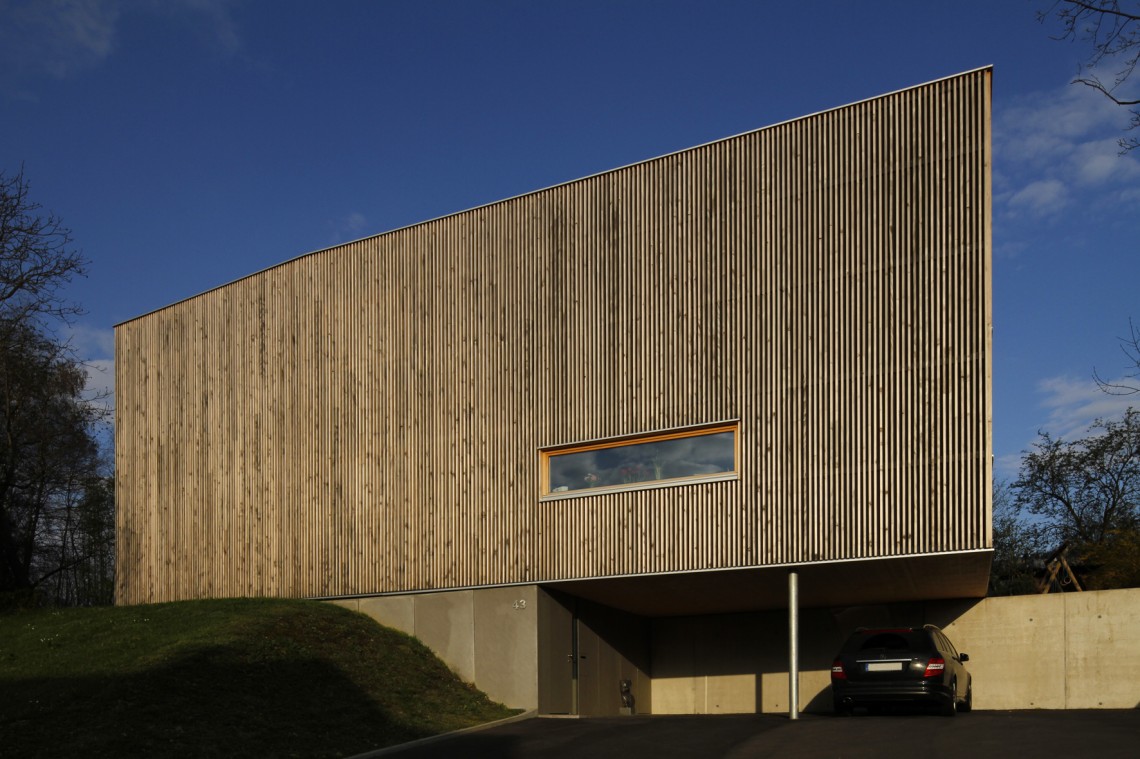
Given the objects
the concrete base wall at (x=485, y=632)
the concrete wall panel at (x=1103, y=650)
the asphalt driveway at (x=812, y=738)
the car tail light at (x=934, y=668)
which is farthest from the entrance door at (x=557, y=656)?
the concrete wall panel at (x=1103, y=650)

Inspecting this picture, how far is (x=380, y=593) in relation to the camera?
20.4 m

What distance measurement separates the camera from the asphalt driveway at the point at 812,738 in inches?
448

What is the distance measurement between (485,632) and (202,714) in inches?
229

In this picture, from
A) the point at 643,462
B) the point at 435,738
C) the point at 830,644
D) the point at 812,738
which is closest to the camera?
the point at 812,738

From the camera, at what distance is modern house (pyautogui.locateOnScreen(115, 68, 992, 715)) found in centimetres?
1567

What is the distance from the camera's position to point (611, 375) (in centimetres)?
1825

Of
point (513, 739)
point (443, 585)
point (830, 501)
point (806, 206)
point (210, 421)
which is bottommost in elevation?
point (513, 739)

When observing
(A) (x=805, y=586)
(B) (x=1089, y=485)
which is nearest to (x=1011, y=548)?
(B) (x=1089, y=485)

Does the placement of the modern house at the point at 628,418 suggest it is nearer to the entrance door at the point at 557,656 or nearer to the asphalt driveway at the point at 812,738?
the entrance door at the point at 557,656

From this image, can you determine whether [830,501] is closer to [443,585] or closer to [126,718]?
[443,585]

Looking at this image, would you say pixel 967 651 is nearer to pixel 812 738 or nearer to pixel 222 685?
pixel 812 738

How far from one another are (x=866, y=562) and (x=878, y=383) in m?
2.57

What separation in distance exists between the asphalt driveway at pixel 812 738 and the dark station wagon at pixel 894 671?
31 cm

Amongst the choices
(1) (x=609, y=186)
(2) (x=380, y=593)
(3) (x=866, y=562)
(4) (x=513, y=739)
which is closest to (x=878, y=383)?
(3) (x=866, y=562)
